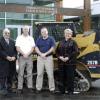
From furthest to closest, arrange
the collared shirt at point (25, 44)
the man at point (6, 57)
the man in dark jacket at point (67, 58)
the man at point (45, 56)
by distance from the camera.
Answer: the collared shirt at point (25, 44) < the man at point (45, 56) < the man at point (6, 57) < the man in dark jacket at point (67, 58)

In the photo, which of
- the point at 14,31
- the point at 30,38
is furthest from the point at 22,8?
the point at 14,31

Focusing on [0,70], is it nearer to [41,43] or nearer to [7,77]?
[7,77]

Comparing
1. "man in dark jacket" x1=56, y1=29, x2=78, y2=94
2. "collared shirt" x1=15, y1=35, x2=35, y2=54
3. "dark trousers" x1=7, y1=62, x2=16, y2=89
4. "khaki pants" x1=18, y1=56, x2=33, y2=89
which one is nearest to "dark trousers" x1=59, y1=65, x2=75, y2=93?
"man in dark jacket" x1=56, y1=29, x2=78, y2=94

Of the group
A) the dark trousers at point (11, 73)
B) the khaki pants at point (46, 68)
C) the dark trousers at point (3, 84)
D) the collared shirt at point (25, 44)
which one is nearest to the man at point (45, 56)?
the khaki pants at point (46, 68)

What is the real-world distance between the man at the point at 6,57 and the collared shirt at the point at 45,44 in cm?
72

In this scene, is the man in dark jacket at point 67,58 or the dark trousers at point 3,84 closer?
the man in dark jacket at point 67,58

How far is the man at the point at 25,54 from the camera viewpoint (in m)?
12.2

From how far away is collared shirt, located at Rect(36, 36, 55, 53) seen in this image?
478 inches

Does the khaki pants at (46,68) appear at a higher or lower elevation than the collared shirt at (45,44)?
lower

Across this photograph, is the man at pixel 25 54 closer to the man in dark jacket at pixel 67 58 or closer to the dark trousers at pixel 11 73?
the dark trousers at pixel 11 73

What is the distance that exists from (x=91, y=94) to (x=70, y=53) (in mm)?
1325

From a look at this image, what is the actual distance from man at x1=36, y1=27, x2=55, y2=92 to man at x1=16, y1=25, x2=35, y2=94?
0.75ft

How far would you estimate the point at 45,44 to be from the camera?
479 inches

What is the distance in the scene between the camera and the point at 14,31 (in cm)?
3316
